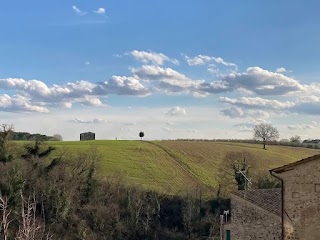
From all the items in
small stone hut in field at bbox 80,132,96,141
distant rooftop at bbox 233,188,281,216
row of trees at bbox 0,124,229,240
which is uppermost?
small stone hut in field at bbox 80,132,96,141

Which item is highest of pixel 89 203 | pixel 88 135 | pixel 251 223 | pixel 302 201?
pixel 88 135

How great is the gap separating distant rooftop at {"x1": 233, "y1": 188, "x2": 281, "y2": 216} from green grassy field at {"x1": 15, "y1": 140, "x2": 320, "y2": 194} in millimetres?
31695

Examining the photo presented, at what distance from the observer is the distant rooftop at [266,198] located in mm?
23641

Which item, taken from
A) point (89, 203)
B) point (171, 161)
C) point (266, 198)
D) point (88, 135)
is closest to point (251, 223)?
Answer: point (266, 198)

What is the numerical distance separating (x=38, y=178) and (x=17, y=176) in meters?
4.99

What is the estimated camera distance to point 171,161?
7194cm

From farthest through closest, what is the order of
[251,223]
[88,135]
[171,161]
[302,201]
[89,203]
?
[88,135], [171,161], [89,203], [251,223], [302,201]

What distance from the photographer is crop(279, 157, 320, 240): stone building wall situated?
17.9m

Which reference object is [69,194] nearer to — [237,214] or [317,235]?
[237,214]

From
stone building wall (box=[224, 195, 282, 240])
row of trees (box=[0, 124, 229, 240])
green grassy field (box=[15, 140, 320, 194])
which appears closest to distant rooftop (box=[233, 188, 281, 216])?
stone building wall (box=[224, 195, 282, 240])

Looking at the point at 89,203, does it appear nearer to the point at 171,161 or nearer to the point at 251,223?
the point at 171,161

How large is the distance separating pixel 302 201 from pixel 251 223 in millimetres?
6972

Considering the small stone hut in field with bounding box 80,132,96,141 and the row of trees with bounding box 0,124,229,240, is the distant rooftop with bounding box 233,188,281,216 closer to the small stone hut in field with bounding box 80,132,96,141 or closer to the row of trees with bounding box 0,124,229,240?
the row of trees with bounding box 0,124,229,240

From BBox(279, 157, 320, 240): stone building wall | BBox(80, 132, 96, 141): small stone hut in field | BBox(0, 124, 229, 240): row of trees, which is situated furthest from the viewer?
BBox(80, 132, 96, 141): small stone hut in field
